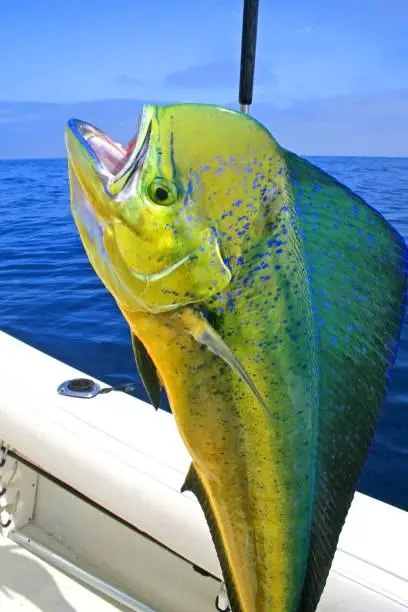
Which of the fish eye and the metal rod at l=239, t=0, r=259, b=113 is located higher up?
the metal rod at l=239, t=0, r=259, b=113

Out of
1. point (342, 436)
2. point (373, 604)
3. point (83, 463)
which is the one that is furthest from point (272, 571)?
point (83, 463)

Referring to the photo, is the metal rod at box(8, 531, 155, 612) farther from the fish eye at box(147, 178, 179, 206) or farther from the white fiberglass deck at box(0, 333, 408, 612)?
the fish eye at box(147, 178, 179, 206)

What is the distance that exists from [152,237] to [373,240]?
40cm

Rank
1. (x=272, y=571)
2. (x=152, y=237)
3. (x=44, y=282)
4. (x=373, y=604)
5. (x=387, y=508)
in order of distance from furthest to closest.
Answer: (x=44, y=282)
(x=387, y=508)
(x=373, y=604)
(x=272, y=571)
(x=152, y=237)

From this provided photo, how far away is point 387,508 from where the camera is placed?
2465 millimetres

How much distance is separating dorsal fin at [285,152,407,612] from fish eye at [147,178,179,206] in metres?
Answer: 0.21

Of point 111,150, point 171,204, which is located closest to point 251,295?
point 171,204

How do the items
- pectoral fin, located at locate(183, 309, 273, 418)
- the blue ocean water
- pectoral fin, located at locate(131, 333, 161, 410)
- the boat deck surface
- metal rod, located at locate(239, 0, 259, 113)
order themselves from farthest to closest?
the blue ocean water < the boat deck surface < metal rod, located at locate(239, 0, 259, 113) < pectoral fin, located at locate(131, 333, 161, 410) < pectoral fin, located at locate(183, 309, 273, 418)

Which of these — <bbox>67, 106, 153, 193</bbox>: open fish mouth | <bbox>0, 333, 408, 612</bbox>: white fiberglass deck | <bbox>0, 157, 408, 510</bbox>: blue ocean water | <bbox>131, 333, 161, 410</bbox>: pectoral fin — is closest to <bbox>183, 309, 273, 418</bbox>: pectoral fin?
<bbox>131, 333, 161, 410</bbox>: pectoral fin

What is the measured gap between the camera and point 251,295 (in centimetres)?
106

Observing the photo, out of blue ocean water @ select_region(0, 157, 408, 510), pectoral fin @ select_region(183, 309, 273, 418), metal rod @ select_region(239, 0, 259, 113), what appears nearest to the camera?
pectoral fin @ select_region(183, 309, 273, 418)

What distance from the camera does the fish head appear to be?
1.04 metres

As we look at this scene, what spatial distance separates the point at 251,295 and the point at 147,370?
0.24 meters

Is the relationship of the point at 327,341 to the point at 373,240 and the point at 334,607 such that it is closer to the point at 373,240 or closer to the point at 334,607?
the point at 373,240
